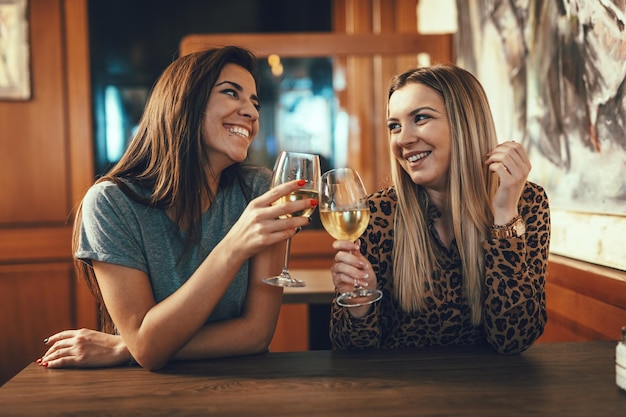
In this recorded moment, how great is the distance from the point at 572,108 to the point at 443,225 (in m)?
0.65

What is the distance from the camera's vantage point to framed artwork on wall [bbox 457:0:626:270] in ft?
5.75

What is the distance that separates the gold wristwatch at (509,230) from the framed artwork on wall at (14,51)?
132 inches

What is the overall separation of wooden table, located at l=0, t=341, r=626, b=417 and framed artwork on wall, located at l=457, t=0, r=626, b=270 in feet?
2.11

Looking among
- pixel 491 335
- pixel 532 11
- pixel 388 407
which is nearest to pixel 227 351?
pixel 388 407

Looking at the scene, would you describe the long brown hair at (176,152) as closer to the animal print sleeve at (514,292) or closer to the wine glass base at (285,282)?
the wine glass base at (285,282)

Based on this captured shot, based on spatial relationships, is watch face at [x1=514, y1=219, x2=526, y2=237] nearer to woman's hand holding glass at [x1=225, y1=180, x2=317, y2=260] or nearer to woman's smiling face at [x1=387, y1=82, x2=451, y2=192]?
woman's smiling face at [x1=387, y1=82, x2=451, y2=192]

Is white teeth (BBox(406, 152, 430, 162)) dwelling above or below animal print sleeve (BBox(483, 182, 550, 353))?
above

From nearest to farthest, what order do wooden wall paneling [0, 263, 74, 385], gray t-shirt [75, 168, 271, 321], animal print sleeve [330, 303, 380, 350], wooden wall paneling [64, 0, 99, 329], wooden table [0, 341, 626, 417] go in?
wooden table [0, 341, 626, 417], gray t-shirt [75, 168, 271, 321], animal print sleeve [330, 303, 380, 350], wooden wall paneling [0, 263, 74, 385], wooden wall paneling [64, 0, 99, 329]

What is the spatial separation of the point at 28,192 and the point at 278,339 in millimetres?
1853

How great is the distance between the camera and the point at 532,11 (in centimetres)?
237

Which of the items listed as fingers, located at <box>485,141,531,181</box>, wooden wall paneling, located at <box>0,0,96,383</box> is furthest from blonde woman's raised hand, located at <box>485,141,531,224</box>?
wooden wall paneling, located at <box>0,0,96,383</box>

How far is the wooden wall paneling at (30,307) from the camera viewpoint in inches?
153

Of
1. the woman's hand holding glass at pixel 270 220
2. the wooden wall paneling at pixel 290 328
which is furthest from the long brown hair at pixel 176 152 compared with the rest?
the wooden wall paneling at pixel 290 328

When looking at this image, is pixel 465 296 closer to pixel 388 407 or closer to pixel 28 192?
pixel 388 407
